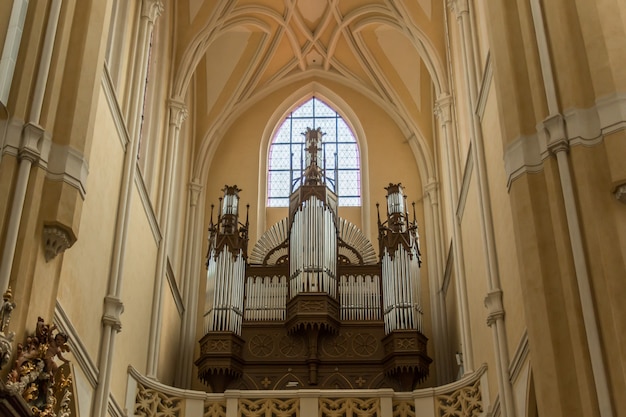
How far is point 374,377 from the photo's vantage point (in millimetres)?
17188

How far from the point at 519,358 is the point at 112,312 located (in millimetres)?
5663

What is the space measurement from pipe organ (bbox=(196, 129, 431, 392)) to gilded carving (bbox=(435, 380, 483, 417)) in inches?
70.3

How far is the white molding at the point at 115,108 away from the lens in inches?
520

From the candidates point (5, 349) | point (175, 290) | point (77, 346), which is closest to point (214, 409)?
point (175, 290)

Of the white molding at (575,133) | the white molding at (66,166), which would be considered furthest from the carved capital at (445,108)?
the white molding at (66,166)

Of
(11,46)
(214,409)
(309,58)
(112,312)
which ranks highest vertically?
(309,58)

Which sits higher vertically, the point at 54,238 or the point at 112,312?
the point at 112,312

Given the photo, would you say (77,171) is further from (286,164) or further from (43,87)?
(286,164)

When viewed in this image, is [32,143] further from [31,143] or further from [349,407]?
[349,407]

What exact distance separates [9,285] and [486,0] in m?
7.04

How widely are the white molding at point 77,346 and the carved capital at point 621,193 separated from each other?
6.18 metres

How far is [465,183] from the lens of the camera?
15.9m

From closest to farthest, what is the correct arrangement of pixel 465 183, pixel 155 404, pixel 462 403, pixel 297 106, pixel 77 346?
pixel 77 346 < pixel 462 403 < pixel 155 404 < pixel 465 183 < pixel 297 106

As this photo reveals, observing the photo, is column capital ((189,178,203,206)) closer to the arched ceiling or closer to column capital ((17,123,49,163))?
the arched ceiling
